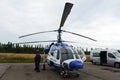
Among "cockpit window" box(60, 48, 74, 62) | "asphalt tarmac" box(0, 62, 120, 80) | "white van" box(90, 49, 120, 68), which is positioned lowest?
"asphalt tarmac" box(0, 62, 120, 80)

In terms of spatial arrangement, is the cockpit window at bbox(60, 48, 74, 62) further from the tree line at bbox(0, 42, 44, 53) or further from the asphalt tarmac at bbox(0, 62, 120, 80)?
the tree line at bbox(0, 42, 44, 53)

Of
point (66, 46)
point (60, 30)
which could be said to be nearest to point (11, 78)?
point (66, 46)

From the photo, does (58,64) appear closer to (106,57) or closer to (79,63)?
(79,63)

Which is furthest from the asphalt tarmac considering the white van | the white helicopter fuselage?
the white van

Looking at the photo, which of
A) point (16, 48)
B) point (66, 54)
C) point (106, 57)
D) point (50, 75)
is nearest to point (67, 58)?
point (66, 54)

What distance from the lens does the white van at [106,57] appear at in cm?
2641

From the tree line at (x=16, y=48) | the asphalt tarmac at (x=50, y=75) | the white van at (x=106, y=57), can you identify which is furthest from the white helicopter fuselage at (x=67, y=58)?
the tree line at (x=16, y=48)

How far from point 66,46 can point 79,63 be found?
11.4 ft

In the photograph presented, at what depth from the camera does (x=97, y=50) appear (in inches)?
1221

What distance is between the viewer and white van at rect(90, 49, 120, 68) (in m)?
26.4

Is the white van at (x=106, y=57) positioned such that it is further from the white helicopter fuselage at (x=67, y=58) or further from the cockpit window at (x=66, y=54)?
the cockpit window at (x=66, y=54)

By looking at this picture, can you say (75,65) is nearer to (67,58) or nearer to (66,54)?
(67,58)

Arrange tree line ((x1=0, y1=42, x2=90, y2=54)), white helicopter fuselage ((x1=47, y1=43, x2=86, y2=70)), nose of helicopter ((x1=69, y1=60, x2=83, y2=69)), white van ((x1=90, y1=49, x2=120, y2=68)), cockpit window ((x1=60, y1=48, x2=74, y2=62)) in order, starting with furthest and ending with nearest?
tree line ((x1=0, y1=42, x2=90, y2=54))
white van ((x1=90, y1=49, x2=120, y2=68))
cockpit window ((x1=60, y1=48, x2=74, y2=62))
white helicopter fuselage ((x1=47, y1=43, x2=86, y2=70))
nose of helicopter ((x1=69, y1=60, x2=83, y2=69))

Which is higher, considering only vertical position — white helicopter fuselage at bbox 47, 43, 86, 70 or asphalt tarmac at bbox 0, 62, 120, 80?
white helicopter fuselage at bbox 47, 43, 86, 70
